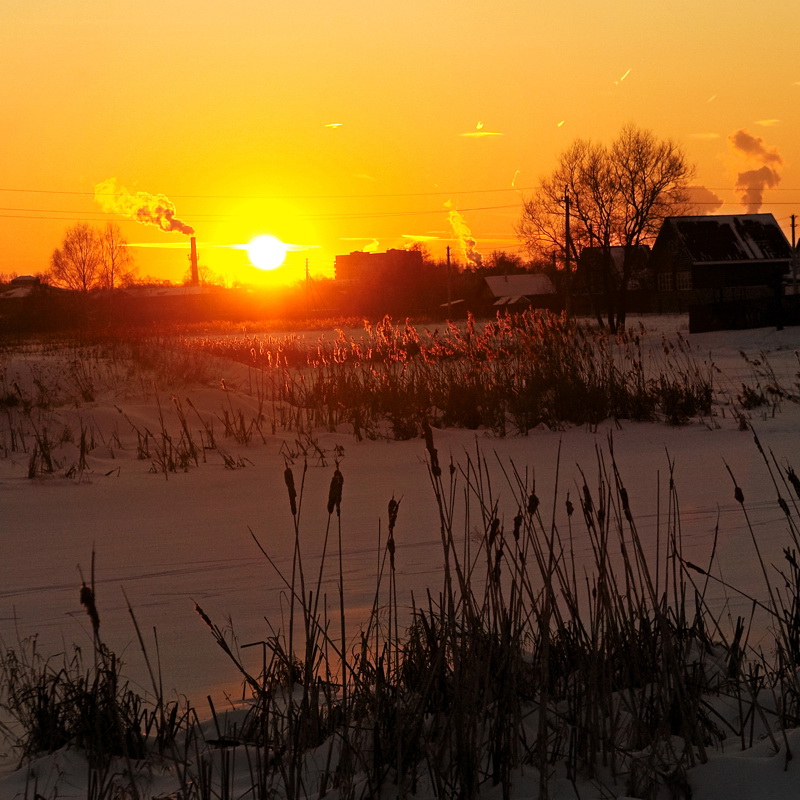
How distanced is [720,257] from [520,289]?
24.3 metres

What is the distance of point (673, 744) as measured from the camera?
2.55 m

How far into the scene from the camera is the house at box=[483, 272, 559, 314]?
224 feet

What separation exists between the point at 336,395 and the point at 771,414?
510 centimetres

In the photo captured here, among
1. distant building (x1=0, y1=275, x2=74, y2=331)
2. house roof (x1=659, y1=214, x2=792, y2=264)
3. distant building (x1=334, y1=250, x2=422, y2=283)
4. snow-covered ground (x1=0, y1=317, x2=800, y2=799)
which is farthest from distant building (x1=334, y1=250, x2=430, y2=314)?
snow-covered ground (x1=0, y1=317, x2=800, y2=799)

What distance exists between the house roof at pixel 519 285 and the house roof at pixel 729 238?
20.6 meters

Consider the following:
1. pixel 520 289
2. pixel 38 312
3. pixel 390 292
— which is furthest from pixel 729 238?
pixel 38 312

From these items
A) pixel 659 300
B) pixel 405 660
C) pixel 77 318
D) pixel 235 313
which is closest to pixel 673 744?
pixel 405 660

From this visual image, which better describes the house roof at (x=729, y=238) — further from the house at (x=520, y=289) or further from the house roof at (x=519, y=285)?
the house roof at (x=519, y=285)

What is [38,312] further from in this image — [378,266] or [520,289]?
[378,266]

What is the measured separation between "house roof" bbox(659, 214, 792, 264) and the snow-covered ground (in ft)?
130

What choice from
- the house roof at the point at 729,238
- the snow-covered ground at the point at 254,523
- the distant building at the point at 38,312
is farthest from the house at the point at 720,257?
the snow-covered ground at the point at 254,523

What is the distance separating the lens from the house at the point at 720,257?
158 ft

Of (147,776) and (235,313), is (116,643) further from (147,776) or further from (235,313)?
(235,313)

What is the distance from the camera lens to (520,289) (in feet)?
235
